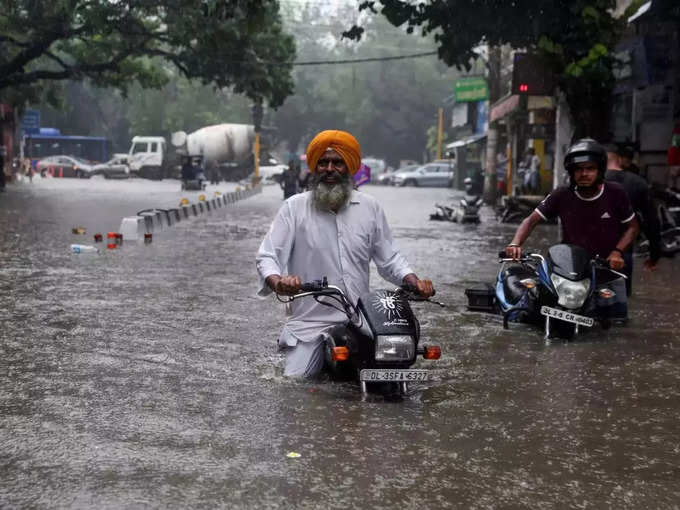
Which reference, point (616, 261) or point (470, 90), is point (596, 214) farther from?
point (470, 90)

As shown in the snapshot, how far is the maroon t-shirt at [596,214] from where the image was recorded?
834cm

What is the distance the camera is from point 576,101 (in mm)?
19828

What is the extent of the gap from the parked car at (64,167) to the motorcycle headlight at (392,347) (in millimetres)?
59234

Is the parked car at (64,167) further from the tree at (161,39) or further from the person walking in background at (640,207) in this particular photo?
the person walking in background at (640,207)

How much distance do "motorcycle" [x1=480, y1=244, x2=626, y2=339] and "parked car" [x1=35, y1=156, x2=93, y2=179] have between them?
56.7 metres

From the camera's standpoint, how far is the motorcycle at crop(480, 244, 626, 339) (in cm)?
796

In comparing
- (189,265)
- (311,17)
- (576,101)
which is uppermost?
(311,17)

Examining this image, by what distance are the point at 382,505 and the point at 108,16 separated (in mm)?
27974

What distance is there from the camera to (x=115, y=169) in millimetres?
61781

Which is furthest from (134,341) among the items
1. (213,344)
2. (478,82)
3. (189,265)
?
(478,82)

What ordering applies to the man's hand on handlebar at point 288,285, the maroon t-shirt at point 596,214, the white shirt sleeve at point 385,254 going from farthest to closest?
the maroon t-shirt at point 596,214 < the white shirt sleeve at point 385,254 < the man's hand on handlebar at point 288,285

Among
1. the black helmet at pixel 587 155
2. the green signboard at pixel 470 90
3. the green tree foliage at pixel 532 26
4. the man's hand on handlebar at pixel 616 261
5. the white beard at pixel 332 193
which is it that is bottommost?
the man's hand on handlebar at pixel 616 261

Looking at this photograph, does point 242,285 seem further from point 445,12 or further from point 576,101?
point 576,101

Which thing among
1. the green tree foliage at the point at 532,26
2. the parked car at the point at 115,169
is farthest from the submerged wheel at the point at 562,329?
the parked car at the point at 115,169
